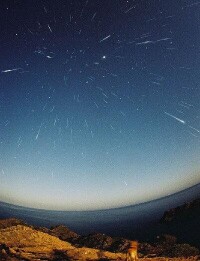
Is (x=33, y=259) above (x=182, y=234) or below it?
above

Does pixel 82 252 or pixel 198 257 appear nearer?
pixel 82 252

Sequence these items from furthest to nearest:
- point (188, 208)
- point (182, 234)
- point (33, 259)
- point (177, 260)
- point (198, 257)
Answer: point (188, 208) → point (182, 234) → point (198, 257) → point (177, 260) → point (33, 259)

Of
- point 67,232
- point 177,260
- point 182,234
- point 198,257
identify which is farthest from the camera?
point 182,234

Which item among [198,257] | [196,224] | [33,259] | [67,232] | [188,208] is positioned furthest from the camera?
[188,208]

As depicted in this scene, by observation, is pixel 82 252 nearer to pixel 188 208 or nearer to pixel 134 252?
pixel 134 252

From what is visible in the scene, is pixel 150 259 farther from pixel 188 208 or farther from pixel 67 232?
pixel 188 208

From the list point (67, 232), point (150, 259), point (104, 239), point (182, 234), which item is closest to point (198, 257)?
point (150, 259)

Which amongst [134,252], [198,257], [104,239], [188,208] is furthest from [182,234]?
[134,252]

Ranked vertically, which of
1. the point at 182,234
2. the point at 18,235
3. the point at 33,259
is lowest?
the point at 182,234

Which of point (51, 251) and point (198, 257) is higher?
point (51, 251)
